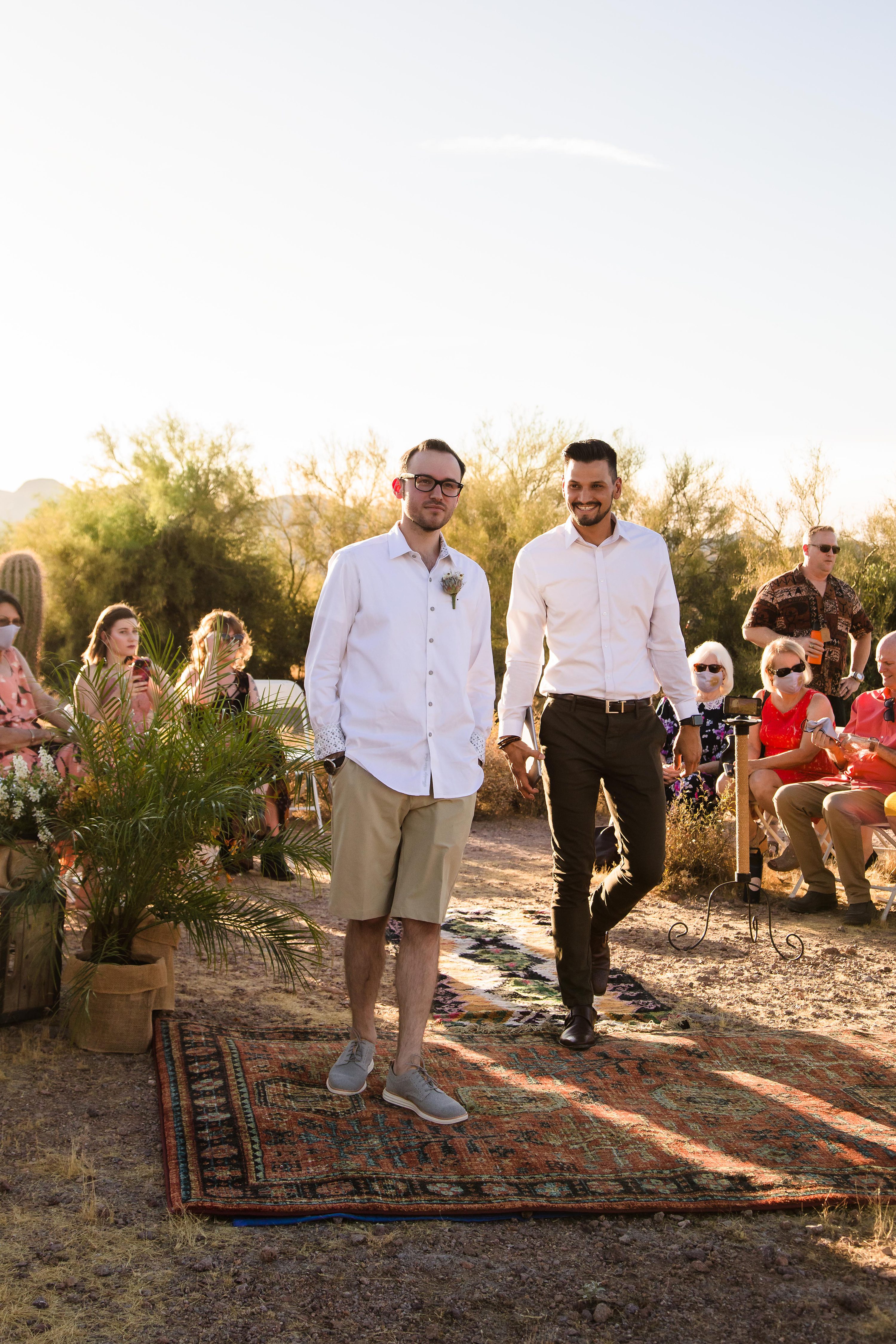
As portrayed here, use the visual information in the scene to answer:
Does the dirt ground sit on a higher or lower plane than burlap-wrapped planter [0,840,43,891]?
lower

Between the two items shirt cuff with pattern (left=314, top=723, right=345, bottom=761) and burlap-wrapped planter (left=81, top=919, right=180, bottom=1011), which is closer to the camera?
shirt cuff with pattern (left=314, top=723, right=345, bottom=761)

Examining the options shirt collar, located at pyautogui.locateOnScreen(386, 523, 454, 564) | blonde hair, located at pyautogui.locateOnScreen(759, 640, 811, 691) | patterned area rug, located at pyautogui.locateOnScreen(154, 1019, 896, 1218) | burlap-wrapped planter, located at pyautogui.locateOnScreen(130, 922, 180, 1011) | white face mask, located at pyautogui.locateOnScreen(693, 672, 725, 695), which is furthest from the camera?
white face mask, located at pyautogui.locateOnScreen(693, 672, 725, 695)

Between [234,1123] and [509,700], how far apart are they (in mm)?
1761

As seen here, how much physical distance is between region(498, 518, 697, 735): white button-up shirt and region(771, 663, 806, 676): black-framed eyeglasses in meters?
2.93

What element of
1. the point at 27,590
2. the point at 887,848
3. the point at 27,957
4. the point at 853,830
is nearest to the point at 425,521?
the point at 27,957

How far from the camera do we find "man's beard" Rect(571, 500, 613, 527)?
4.28 meters

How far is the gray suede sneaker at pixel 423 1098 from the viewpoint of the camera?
3.46 m

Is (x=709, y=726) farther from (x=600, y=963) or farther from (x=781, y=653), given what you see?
(x=600, y=963)

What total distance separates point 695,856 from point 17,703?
4206mm

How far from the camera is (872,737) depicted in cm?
689

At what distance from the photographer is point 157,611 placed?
2058cm

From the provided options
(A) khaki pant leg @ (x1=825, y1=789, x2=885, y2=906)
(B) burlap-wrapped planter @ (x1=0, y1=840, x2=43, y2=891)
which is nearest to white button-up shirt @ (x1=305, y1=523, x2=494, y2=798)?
(B) burlap-wrapped planter @ (x1=0, y1=840, x2=43, y2=891)

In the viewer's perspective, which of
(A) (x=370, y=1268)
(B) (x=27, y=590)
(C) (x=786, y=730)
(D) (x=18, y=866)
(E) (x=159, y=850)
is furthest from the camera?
(B) (x=27, y=590)

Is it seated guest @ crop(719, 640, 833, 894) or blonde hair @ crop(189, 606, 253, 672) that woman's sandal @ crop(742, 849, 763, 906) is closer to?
seated guest @ crop(719, 640, 833, 894)
